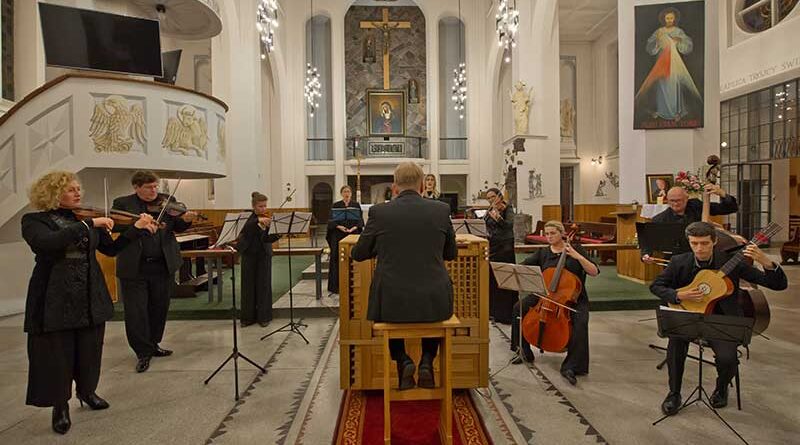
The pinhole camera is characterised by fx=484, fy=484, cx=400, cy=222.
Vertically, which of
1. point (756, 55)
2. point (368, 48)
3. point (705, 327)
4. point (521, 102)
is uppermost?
point (368, 48)

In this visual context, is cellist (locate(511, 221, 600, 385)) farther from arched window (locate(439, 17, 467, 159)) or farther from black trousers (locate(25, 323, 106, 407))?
arched window (locate(439, 17, 467, 159))

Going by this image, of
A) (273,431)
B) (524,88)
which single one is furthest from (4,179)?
(524,88)

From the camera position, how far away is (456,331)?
11.9ft

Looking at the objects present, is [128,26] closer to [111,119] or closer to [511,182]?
[111,119]

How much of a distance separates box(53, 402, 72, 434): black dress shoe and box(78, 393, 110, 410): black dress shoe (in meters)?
0.23

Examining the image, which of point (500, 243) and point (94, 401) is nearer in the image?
point (94, 401)

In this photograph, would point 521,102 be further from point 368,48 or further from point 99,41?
point 99,41

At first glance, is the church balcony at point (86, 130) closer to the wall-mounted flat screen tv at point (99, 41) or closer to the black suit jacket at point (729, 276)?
the wall-mounted flat screen tv at point (99, 41)

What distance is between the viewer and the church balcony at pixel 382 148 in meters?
20.4

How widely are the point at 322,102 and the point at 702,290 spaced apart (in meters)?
19.5

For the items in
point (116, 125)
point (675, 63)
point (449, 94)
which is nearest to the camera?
point (116, 125)

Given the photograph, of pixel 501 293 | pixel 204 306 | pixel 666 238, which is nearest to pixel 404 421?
pixel 501 293

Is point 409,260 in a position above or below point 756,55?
below

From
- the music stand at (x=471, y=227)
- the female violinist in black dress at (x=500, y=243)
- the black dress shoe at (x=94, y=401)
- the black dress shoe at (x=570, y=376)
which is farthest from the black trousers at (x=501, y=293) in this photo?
the black dress shoe at (x=94, y=401)
